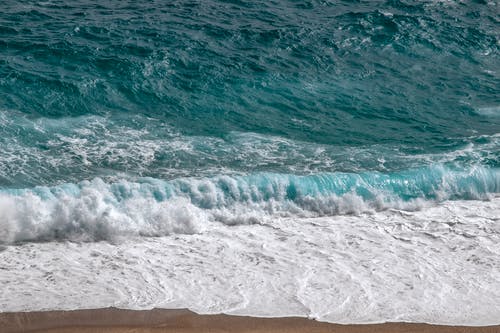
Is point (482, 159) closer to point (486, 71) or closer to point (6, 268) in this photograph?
point (486, 71)

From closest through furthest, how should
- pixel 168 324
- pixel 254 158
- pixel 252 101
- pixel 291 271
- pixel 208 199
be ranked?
pixel 168 324 → pixel 291 271 → pixel 208 199 → pixel 254 158 → pixel 252 101

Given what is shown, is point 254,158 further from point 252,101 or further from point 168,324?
point 168,324

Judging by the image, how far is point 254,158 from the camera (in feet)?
33.8

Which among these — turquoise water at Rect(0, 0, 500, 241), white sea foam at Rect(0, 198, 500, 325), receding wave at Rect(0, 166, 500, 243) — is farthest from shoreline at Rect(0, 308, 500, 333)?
turquoise water at Rect(0, 0, 500, 241)

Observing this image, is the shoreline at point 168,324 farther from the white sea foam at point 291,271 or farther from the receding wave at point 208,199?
the receding wave at point 208,199

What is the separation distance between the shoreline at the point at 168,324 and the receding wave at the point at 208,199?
1.64m

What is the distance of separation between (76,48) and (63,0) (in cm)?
260

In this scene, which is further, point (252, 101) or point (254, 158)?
point (252, 101)

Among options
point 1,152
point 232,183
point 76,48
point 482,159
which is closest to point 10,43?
point 76,48

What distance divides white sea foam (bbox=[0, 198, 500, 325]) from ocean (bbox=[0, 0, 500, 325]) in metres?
0.02

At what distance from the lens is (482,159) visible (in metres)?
10.6

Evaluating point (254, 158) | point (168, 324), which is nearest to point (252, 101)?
point (254, 158)

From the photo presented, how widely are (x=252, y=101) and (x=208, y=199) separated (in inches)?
147

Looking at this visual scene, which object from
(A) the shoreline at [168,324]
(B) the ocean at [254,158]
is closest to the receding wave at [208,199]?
(B) the ocean at [254,158]
